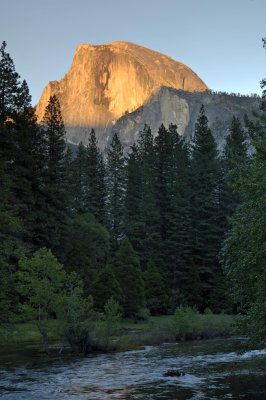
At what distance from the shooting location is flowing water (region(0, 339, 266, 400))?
2131cm

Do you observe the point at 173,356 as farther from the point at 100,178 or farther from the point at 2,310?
the point at 100,178

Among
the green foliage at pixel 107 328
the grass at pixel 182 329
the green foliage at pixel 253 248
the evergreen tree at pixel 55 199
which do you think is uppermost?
the evergreen tree at pixel 55 199

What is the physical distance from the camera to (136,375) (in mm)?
26312

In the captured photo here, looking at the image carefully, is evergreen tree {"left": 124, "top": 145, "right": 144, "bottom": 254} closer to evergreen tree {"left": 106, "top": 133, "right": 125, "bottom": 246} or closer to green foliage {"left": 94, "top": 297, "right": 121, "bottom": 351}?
evergreen tree {"left": 106, "top": 133, "right": 125, "bottom": 246}

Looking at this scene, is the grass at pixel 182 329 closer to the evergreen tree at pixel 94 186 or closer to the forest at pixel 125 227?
the forest at pixel 125 227

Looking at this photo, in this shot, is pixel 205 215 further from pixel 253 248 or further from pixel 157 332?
pixel 253 248

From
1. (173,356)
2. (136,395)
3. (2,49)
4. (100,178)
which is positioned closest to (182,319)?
(173,356)

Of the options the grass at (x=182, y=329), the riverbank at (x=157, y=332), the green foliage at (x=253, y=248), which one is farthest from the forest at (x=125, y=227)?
the grass at (x=182, y=329)

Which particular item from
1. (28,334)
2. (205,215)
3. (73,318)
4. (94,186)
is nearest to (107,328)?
(73,318)

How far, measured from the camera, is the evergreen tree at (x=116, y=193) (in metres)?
86.4

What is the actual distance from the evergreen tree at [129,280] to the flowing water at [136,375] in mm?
18348

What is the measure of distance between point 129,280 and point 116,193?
3830 cm

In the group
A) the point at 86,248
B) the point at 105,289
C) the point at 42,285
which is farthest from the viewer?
the point at 86,248

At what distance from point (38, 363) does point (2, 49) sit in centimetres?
2909
